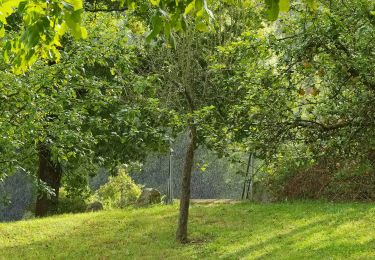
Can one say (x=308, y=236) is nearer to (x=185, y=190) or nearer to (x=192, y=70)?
(x=185, y=190)

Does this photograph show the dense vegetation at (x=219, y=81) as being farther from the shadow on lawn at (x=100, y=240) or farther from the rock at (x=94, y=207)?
the rock at (x=94, y=207)

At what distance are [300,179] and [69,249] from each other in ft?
34.8

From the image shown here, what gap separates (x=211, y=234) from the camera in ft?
53.1

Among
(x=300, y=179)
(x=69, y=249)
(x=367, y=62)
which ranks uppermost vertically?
(x=367, y=62)

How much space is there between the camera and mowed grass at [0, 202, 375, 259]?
1339 cm

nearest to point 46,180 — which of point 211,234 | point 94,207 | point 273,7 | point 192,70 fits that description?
point 94,207

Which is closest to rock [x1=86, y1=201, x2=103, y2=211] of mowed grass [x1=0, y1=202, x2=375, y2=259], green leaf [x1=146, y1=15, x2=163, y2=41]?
mowed grass [x1=0, y1=202, x2=375, y2=259]

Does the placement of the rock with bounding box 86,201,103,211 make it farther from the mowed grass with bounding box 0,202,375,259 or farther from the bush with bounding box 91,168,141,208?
the mowed grass with bounding box 0,202,375,259

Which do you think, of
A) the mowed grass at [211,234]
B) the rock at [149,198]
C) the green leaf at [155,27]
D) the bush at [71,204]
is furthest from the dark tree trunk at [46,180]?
the green leaf at [155,27]

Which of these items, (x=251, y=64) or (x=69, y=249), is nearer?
(x=251, y=64)

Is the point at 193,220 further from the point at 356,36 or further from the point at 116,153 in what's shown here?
the point at 356,36

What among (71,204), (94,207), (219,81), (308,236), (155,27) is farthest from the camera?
(71,204)

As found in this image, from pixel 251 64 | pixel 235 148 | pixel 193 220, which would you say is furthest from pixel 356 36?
pixel 193 220

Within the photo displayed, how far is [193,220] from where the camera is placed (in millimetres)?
18391
